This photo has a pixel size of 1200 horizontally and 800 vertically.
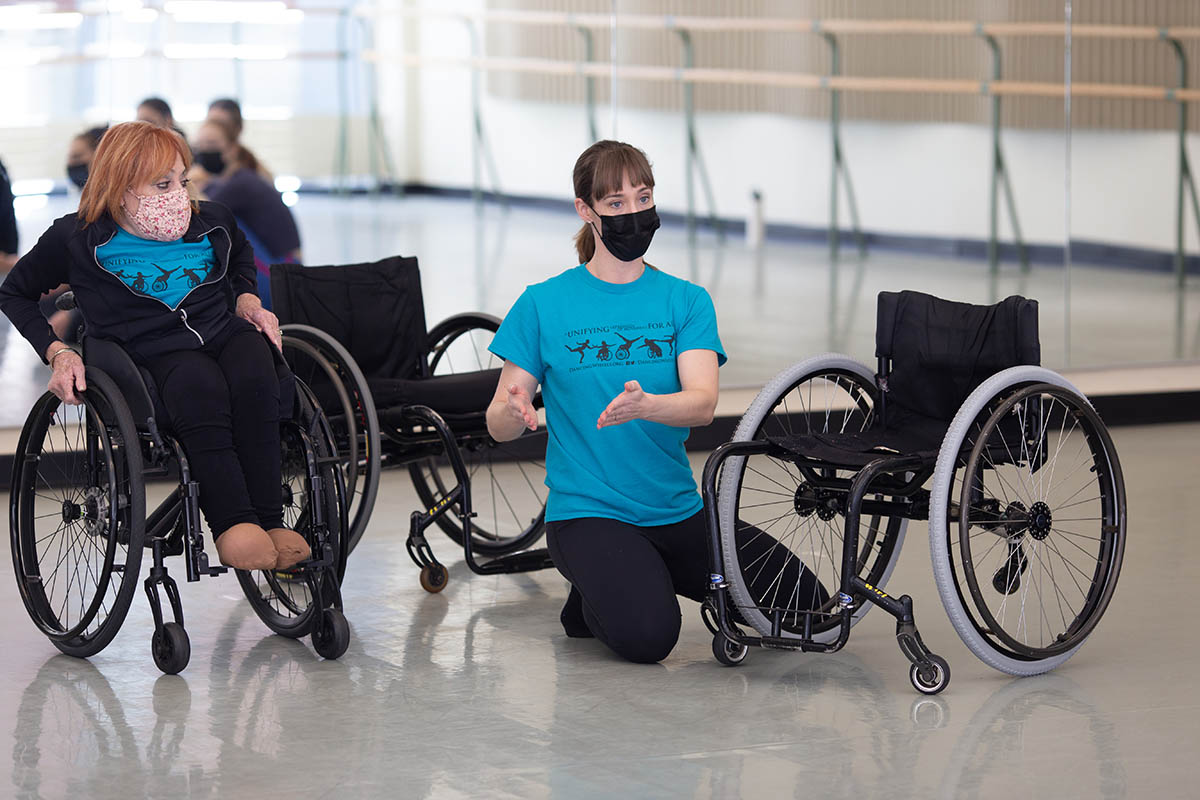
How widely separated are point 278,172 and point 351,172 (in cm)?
24

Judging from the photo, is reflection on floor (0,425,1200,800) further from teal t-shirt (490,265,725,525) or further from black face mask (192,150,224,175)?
black face mask (192,150,224,175)

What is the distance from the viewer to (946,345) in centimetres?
354

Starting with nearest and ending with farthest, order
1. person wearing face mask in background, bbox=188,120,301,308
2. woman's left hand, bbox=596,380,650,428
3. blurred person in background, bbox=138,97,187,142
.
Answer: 1. woman's left hand, bbox=596,380,650,428
2. blurred person in background, bbox=138,97,187,142
3. person wearing face mask in background, bbox=188,120,301,308

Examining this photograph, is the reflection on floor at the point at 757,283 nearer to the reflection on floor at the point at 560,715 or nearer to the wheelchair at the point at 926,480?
the reflection on floor at the point at 560,715

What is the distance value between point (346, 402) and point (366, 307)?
0.54 m

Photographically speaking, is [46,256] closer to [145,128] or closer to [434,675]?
[145,128]

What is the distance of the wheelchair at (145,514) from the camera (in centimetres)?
334

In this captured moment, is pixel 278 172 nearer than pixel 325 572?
No

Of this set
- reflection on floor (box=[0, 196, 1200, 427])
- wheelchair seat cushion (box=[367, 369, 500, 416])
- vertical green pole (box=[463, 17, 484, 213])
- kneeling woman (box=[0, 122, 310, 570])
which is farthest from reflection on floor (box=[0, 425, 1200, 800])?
vertical green pole (box=[463, 17, 484, 213])

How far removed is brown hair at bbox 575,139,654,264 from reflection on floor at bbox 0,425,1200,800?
3.01ft

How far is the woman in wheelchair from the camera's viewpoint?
3430 millimetres

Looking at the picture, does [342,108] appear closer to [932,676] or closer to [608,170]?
[608,170]

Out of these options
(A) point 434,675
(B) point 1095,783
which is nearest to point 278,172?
(A) point 434,675

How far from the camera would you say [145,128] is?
3506 mm
